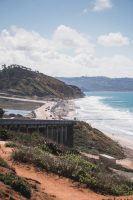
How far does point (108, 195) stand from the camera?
54.7ft

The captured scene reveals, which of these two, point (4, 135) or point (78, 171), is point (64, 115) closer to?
Result: point (4, 135)

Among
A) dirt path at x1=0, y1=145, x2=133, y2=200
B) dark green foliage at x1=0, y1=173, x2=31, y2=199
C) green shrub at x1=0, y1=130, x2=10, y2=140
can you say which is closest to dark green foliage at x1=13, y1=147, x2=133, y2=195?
dirt path at x1=0, y1=145, x2=133, y2=200

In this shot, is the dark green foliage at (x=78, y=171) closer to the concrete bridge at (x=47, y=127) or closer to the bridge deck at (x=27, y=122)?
the concrete bridge at (x=47, y=127)

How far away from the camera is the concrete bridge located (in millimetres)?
35787

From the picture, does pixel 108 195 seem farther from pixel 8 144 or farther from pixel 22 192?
pixel 8 144

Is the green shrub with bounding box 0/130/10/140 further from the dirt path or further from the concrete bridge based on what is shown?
the dirt path

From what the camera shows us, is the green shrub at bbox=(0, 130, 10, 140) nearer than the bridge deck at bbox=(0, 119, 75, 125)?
Yes

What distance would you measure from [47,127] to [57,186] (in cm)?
2470

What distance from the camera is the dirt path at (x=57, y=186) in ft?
49.6

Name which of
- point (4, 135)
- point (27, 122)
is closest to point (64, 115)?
point (27, 122)

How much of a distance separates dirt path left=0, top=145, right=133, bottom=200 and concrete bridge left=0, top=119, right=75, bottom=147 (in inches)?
662

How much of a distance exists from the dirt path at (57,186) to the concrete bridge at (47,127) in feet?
55.2

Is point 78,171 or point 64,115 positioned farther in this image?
point 64,115

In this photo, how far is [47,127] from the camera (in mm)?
40906
